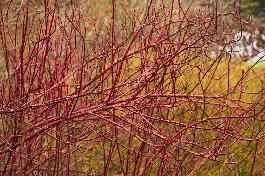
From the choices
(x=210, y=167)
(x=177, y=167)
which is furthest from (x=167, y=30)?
(x=210, y=167)

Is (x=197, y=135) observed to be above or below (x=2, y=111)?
below

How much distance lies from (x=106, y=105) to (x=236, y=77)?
4.77 metres

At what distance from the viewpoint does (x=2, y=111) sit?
12.3 ft

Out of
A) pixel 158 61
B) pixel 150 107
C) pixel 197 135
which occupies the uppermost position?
pixel 158 61

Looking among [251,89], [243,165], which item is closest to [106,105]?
[243,165]

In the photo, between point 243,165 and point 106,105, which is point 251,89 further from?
point 106,105

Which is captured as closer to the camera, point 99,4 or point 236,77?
point 236,77

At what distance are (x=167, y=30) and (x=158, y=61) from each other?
0.77ft

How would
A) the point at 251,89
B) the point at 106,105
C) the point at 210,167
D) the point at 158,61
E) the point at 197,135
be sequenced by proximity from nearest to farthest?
1. the point at 106,105
2. the point at 158,61
3. the point at 197,135
4. the point at 210,167
5. the point at 251,89

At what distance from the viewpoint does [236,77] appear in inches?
324

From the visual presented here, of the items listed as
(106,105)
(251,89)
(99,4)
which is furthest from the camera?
(99,4)

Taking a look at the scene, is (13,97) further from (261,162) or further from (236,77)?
(236,77)

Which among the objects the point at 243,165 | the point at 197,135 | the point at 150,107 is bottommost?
the point at 243,165

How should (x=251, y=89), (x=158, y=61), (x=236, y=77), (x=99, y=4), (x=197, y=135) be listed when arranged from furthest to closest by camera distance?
(x=99, y=4) → (x=236, y=77) → (x=251, y=89) → (x=197, y=135) → (x=158, y=61)
